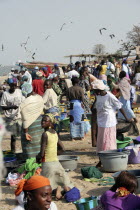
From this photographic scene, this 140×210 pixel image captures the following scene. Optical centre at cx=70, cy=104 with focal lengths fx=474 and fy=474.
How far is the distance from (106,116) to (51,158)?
183cm

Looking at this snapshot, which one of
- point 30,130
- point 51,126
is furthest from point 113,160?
point 51,126

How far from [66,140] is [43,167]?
5295 millimetres

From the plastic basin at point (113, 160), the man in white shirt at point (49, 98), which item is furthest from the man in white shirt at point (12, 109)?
the plastic basin at point (113, 160)

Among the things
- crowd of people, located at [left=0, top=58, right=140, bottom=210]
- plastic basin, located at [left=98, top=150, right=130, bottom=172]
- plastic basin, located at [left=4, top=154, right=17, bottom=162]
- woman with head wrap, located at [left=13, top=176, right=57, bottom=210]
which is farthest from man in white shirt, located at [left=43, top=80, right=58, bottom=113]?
woman with head wrap, located at [left=13, top=176, right=57, bottom=210]

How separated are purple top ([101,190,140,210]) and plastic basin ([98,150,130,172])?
12.7ft

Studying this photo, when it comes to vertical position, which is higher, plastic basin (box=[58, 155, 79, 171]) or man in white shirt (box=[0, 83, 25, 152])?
man in white shirt (box=[0, 83, 25, 152])

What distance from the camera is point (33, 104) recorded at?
8742 mm

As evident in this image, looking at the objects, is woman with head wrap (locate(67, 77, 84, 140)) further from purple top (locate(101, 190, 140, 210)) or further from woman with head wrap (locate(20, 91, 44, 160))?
purple top (locate(101, 190, 140, 210))

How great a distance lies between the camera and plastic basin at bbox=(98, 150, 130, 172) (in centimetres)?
876

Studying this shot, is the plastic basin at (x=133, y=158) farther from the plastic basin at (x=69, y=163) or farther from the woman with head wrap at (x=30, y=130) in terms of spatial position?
the woman with head wrap at (x=30, y=130)

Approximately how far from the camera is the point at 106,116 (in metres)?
8.88

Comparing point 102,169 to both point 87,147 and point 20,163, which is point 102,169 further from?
point 87,147

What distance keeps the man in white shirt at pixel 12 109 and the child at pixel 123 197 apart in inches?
214

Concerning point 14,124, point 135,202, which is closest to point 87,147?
point 14,124
